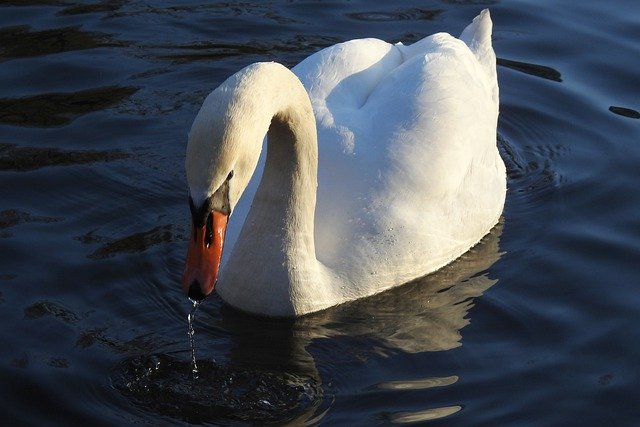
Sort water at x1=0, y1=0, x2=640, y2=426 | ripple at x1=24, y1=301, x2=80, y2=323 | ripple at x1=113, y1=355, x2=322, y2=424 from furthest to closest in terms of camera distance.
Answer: ripple at x1=24, y1=301, x2=80, y2=323
water at x1=0, y1=0, x2=640, y2=426
ripple at x1=113, y1=355, x2=322, y2=424

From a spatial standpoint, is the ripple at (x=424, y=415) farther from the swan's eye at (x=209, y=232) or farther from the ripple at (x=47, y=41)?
the ripple at (x=47, y=41)

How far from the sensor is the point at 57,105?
11047mm

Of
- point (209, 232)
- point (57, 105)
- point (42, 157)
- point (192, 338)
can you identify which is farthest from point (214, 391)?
point (57, 105)

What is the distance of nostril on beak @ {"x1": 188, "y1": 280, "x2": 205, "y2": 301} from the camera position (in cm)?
704

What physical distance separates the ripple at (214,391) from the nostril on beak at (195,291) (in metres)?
0.63

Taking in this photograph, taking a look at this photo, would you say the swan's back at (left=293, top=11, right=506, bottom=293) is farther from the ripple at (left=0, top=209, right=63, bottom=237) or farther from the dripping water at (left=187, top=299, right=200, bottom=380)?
the ripple at (left=0, top=209, right=63, bottom=237)

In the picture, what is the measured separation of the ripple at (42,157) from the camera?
9.90 metres

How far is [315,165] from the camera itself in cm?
806

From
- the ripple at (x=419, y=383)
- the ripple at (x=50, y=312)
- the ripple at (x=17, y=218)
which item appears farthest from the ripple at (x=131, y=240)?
the ripple at (x=419, y=383)

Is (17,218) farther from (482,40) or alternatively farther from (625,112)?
(625,112)

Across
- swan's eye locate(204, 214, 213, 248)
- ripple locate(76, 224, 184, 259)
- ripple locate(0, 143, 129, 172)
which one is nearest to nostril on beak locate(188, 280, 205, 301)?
swan's eye locate(204, 214, 213, 248)

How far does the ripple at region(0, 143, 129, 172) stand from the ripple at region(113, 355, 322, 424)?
2.71 metres

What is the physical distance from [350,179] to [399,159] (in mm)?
355

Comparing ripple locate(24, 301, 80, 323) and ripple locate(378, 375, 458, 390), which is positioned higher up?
ripple locate(24, 301, 80, 323)
